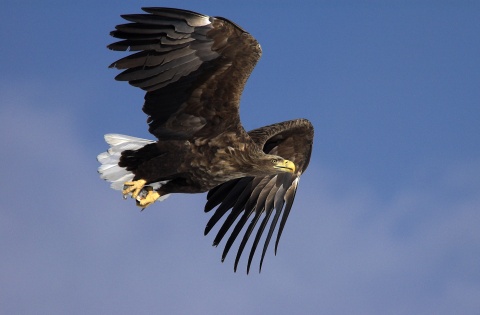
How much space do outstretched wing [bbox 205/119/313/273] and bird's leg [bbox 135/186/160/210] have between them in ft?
3.97

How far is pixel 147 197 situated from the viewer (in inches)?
416

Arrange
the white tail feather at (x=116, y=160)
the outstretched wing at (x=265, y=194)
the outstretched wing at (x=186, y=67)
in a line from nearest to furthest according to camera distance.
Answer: the outstretched wing at (x=186, y=67), the white tail feather at (x=116, y=160), the outstretched wing at (x=265, y=194)

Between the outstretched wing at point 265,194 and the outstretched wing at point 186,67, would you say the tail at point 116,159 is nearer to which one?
the outstretched wing at point 186,67

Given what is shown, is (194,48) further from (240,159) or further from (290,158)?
(290,158)

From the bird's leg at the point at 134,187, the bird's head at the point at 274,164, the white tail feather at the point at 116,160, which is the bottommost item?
the bird's leg at the point at 134,187

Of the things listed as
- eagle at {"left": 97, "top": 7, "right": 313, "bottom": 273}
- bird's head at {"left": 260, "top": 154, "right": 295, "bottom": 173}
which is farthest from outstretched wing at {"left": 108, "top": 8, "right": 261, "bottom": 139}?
bird's head at {"left": 260, "top": 154, "right": 295, "bottom": 173}

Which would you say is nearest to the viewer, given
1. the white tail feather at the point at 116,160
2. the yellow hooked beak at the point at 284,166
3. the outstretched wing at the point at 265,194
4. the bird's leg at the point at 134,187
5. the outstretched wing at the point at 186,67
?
the outstretched wing at the point at 186,67

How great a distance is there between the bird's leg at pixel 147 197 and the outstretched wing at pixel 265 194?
121 centimetres

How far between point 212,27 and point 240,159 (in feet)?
5.09

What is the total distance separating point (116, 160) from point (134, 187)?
0.56 metres

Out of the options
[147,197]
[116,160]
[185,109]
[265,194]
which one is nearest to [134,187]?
[147,197]

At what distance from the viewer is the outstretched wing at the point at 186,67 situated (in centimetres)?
948

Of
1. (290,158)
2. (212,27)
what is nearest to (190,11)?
(212,27)

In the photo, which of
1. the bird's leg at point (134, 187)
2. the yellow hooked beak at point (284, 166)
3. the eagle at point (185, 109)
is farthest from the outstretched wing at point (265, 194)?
Result: the bird's leg at point (134, 187)
